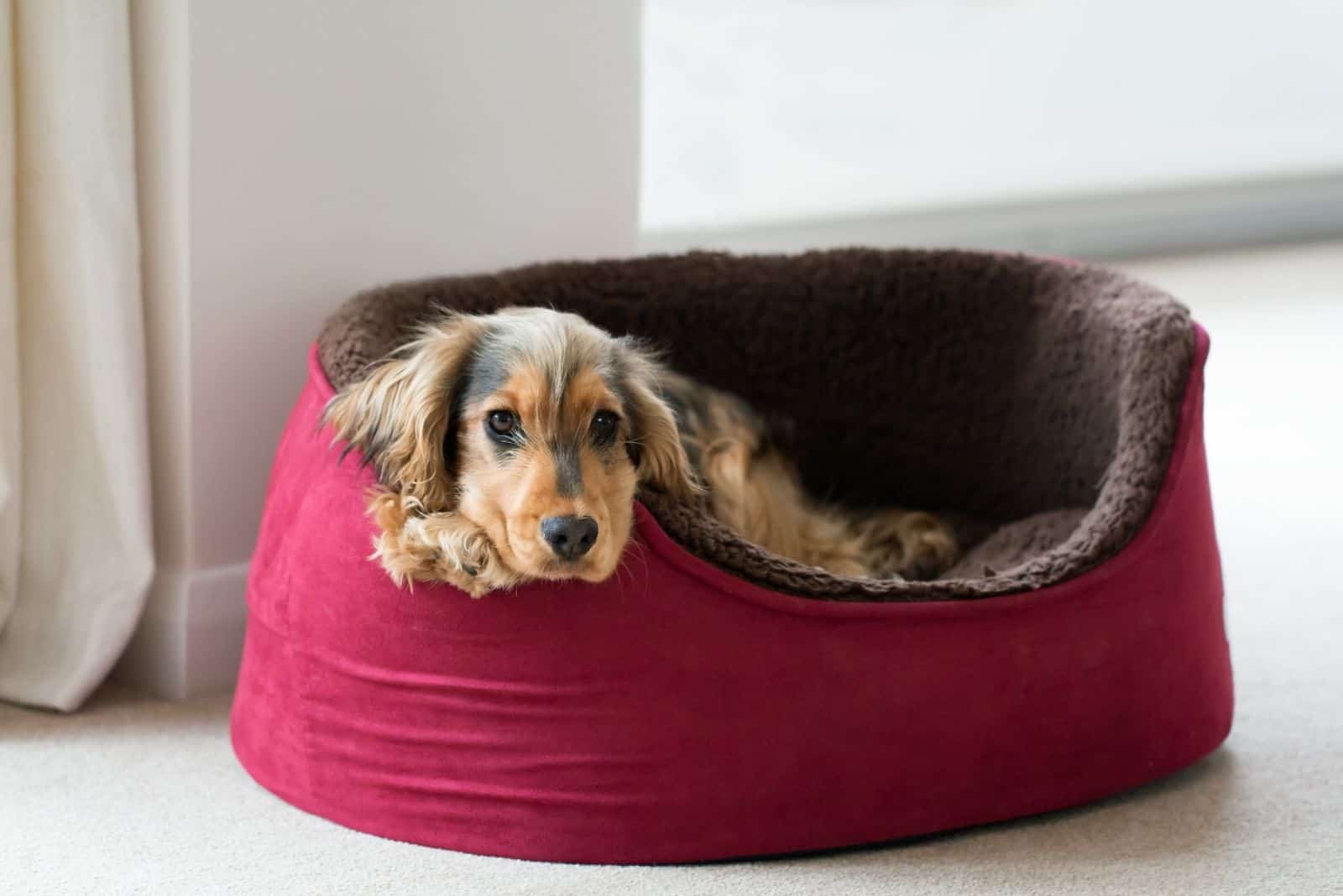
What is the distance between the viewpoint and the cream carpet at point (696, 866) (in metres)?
2.24

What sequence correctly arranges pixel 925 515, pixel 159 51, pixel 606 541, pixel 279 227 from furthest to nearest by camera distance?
1. pixel 925 515
2. pixel 279 227
3. pixel 159 51
4. pixel 606 541

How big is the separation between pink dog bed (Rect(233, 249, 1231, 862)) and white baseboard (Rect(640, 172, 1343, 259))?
2.67 meters

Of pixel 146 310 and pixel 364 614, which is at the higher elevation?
pixel 146 310

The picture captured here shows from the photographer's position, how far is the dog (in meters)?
2.16

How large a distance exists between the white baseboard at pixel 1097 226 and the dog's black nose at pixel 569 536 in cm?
310

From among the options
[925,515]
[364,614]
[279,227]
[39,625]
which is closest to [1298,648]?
[925,515]

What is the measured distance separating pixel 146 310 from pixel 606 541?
46.9 inches

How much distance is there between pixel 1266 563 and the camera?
12.1ft

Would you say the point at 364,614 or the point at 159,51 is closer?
the point at 364,614

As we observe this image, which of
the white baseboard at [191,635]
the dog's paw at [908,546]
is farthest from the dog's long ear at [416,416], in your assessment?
the dog's paw at [908,546]

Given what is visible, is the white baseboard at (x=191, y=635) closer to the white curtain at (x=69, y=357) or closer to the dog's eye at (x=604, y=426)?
the white curtain at (x=69, y=357)

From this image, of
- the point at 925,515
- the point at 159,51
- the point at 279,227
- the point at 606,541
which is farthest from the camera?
the point at 925,515

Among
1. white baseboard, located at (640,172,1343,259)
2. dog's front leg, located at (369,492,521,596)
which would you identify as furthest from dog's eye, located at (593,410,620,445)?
white baseboard, located at (640,172,1343,259)

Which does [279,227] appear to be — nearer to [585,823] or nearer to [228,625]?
[228,625]
